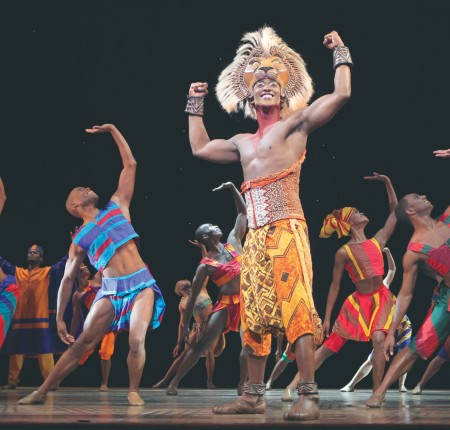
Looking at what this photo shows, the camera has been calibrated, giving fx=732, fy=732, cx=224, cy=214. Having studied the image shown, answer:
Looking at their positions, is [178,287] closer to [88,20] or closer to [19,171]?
[19,171]

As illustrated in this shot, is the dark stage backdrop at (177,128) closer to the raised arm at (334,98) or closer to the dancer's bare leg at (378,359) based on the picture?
the dancer's bare leg at (378,359)

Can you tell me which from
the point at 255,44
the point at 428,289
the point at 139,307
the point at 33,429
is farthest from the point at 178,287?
the point at 33,429

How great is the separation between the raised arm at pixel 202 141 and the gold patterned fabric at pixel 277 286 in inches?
18.2

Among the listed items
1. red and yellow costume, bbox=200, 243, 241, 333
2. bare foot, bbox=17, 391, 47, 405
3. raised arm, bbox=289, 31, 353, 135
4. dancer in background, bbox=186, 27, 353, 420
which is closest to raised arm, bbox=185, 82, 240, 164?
dancer in background, bbox=186, 27, 353, 420

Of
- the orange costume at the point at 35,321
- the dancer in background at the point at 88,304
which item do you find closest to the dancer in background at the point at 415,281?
the dancer in background at the point at 88,304

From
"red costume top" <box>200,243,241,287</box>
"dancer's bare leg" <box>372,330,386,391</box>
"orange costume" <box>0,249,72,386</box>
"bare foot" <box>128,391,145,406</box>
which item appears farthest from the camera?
"orange costume" <box>0,249,72,386</box>

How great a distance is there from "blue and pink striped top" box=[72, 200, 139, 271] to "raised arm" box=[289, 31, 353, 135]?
1.50 metres

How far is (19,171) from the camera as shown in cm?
857

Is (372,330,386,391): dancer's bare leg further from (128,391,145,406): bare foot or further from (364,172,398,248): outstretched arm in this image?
(128,391,145,406): bare foot

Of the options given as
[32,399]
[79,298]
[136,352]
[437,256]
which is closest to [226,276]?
[79,298]

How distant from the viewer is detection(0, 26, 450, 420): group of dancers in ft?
10.6

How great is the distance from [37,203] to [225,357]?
2.84m

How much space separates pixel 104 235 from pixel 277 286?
1557 millimetres

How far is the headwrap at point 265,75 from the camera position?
3633 mm
